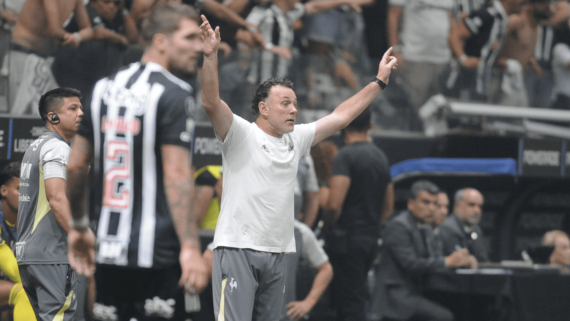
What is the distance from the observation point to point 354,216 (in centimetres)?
677

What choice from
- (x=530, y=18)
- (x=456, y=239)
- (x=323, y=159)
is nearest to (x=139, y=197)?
(x=456, y=239)

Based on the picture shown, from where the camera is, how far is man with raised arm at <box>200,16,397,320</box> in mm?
4238

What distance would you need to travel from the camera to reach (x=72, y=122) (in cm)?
489

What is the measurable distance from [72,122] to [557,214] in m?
8.00

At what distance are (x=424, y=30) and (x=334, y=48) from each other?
146 centimetres

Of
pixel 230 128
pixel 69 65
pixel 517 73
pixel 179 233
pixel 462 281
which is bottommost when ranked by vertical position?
pixel 462 281

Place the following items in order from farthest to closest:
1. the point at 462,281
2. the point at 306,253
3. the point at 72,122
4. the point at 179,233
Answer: the point at 462,281 < the point at 306,253 < the point at 72,122 < the point at 179,233

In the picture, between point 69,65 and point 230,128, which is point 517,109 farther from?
point 230,128

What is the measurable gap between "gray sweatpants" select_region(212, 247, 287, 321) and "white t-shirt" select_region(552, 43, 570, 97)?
7.41 m

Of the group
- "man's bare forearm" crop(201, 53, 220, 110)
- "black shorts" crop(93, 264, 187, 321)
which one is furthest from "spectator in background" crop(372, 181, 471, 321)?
"black shorts" crop(93, 264, 187, 321)

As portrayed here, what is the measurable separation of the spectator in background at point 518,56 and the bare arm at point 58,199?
6927 millimetres

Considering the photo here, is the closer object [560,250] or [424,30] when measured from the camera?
[560,250]

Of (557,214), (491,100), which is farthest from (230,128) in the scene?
(557,214)

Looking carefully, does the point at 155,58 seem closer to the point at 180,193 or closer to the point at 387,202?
the point at 180,193
